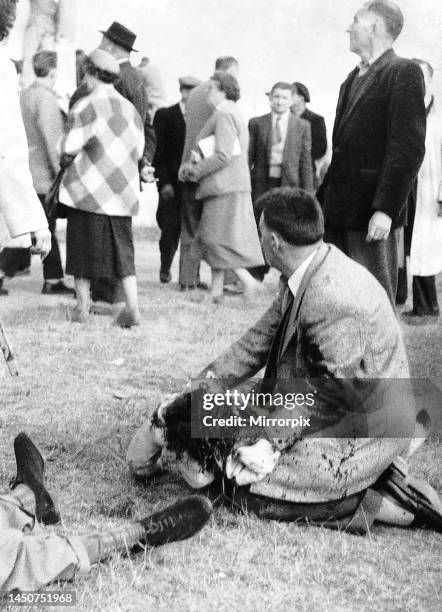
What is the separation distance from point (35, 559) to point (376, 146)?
249cm

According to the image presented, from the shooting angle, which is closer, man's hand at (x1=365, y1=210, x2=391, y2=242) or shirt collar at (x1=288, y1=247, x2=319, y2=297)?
shirt collar at (x1=288, y1=247, x2=319, y2=297)

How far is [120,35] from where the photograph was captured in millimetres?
6617

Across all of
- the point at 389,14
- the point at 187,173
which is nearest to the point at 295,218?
the point at 389,14

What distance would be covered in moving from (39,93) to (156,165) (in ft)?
4.87

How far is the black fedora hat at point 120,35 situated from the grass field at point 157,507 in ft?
6.61

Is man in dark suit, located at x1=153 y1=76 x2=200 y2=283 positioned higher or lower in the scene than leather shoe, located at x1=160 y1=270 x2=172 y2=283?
higher

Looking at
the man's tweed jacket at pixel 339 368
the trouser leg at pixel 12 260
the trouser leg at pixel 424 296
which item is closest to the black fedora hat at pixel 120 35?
the trouser leg at pixel 12 260

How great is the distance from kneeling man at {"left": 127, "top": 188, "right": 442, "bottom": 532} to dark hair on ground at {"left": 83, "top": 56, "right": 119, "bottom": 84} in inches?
118

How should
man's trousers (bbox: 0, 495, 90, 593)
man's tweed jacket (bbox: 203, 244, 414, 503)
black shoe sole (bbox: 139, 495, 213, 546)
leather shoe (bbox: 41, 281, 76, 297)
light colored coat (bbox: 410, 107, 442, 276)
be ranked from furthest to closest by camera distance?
leather shoe (bbox: 41, 281, 76, 297)
light colored coat (bbox: 410, 107, 442, 276)
man's tweed jacket (bbox: 203, 244, 414, 503)
black shoe sole (bbox: 139, 495, 213, 546)
man's trousers (bbox: 0, 495, 90, 593)

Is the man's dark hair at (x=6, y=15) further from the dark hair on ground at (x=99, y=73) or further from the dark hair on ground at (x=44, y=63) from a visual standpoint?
the dark hair on ground at (x=44, y=63)

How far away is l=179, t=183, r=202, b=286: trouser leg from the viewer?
7707 mm

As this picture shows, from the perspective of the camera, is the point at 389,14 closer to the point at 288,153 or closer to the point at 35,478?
the point at 35,478

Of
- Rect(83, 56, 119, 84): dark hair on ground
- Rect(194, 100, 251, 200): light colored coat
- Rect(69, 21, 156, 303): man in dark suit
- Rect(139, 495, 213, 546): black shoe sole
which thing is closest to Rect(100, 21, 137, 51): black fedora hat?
Rect(69, 21, 156, 303): man in dark suit

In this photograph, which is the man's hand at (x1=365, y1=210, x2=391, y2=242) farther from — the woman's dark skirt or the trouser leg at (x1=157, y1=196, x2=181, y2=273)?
the trouser leg at (x1=157, y1=196, x2=181, y2=273)
